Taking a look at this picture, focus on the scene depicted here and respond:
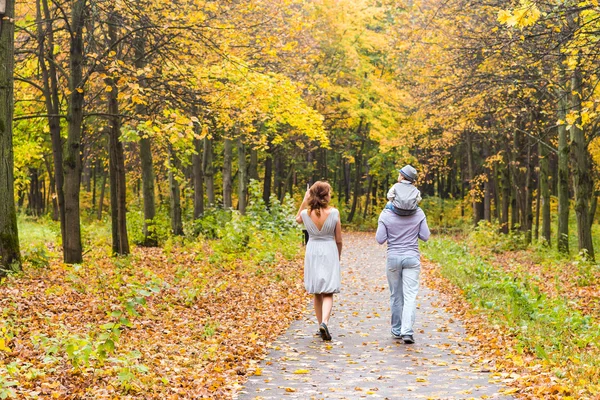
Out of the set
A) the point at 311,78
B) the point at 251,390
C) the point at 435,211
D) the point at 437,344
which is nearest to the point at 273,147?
the point at 311,78

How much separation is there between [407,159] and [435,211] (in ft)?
38.1

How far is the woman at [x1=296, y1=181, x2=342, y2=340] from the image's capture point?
9352 mm

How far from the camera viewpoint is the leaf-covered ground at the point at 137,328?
19.9 feet

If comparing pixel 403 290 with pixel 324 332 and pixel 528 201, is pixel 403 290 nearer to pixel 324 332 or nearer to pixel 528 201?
pixel 324 332

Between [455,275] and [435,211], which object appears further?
[435,211]

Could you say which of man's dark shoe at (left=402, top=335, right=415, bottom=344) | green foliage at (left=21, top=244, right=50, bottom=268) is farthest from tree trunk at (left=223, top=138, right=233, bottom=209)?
man's dark shoe at (left=402, top=335, right=415, bottom=344)

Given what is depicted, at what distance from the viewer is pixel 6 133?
33.9 ft

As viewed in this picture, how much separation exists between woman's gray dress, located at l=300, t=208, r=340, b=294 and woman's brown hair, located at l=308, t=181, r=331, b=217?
135 mm

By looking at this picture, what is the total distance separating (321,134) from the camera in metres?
25.5

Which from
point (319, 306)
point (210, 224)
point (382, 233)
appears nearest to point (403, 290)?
point (382, 233)

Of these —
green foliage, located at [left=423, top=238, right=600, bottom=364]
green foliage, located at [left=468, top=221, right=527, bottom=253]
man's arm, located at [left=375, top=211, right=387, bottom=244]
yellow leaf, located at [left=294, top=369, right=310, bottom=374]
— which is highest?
man's arm, located at [left=375, top=211, right=387, bottom=244]

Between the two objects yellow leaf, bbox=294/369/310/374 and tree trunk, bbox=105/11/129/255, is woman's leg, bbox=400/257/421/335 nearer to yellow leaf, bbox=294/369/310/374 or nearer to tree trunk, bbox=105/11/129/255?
yellow leaf, bbox=294/369/310/374

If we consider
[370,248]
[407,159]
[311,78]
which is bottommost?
[370,248]

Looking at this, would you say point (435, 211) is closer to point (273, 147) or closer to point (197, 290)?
point (273, 147)
